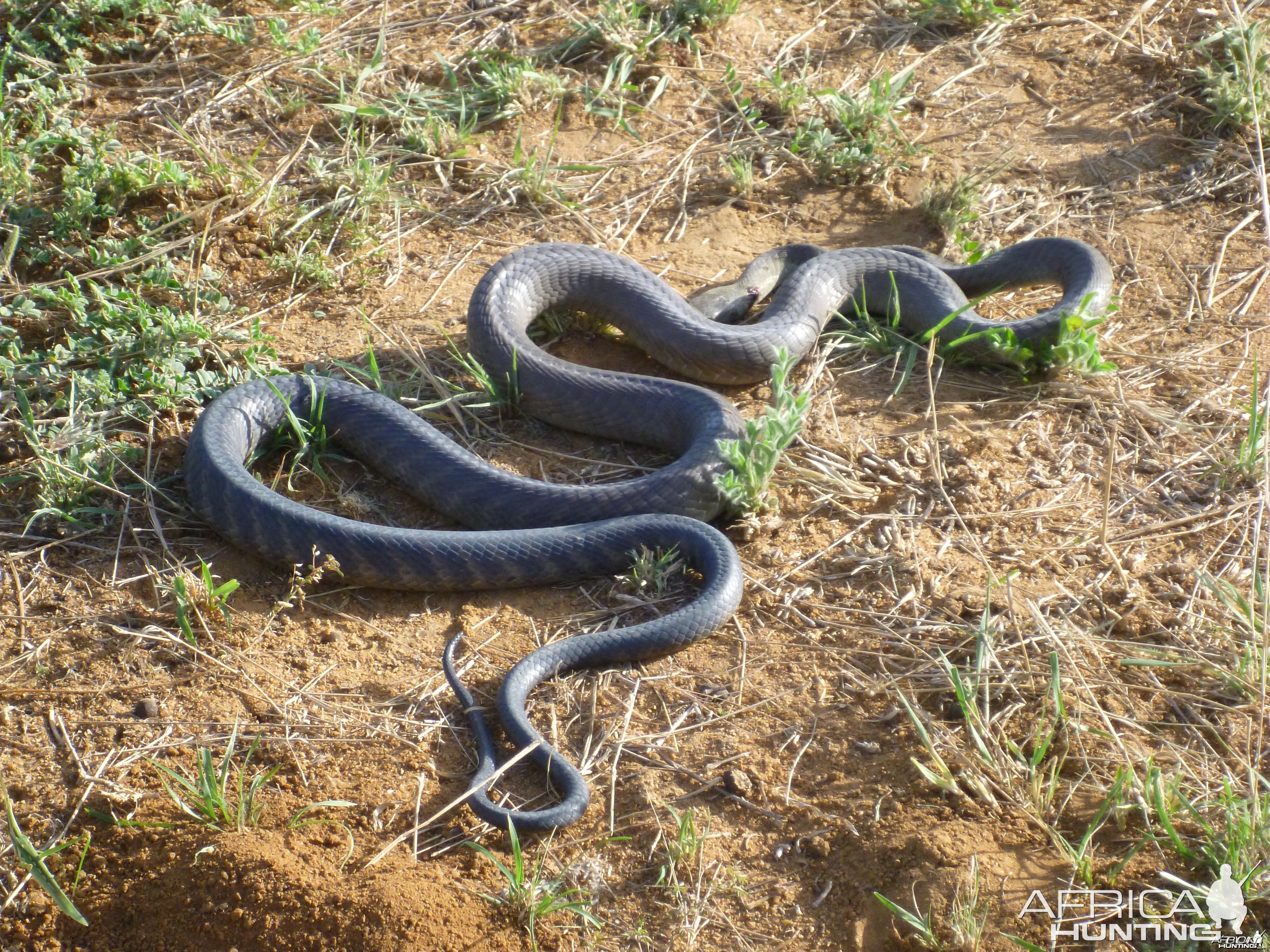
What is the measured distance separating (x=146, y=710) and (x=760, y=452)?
8.13 ft

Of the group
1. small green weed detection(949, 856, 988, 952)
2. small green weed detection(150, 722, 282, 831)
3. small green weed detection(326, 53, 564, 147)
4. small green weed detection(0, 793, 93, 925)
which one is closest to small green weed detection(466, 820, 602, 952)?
small green weed detection(150, 722, 282, 831)

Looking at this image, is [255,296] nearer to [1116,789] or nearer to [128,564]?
[128,564]

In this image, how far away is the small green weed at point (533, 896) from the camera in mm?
2953

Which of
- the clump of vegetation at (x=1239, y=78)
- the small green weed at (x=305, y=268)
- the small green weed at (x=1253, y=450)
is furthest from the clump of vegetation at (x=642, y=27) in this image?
the small green weed at (x=1253, y=450)

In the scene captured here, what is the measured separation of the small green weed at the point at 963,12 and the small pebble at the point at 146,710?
6.20 meters

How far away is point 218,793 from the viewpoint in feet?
10.6

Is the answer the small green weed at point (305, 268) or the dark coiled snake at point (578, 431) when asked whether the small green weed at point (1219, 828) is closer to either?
the dark coiled snake at point (578, 431)

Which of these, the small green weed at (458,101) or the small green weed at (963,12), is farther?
the small green weed at (963,12)

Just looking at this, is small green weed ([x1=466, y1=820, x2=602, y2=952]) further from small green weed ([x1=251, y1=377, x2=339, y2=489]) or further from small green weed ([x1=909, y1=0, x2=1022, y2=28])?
small green weed ([x1=909, y1=0, x2=1022, y2=28])

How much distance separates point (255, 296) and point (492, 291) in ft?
4.40

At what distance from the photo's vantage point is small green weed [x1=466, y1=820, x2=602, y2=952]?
2.95m

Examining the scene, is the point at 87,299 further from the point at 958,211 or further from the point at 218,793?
the point at 958,211

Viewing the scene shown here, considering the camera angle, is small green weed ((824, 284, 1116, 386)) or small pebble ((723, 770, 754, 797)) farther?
small green weed ((824, 284, 1116, 386))

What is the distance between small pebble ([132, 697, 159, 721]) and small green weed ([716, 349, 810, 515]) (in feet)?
7.39
